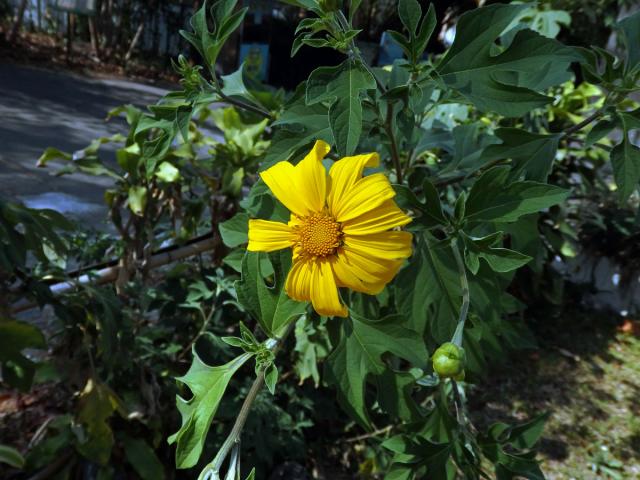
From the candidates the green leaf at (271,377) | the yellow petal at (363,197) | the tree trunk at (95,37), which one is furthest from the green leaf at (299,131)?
the tree trunk at (95,37)

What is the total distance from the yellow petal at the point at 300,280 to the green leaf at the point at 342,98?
0.58 ft

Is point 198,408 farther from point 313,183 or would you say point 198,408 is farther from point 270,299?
point 313,183

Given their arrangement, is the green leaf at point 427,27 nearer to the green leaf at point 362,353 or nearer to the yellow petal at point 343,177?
the yellow petal at point 343,177

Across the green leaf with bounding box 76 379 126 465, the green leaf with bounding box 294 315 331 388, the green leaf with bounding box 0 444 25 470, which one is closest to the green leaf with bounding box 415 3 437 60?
the green leaf with bounding box 294 315 331 388

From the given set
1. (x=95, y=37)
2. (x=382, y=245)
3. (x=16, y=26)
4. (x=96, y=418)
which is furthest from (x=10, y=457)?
(x=95, y=37)

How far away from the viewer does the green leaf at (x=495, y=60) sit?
0.92 m

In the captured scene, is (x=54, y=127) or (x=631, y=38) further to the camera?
(x=54, y=127)

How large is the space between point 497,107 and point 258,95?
2.93 feet

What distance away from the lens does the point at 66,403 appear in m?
1.98

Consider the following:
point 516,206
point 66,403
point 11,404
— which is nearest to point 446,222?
point 516,206

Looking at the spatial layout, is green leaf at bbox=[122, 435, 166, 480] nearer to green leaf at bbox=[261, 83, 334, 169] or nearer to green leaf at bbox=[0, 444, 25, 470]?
green leaf at bbox=[0, 444, 25, 470]

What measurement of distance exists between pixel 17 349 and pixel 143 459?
0.57 metres

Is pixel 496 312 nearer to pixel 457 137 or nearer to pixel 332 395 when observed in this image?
pixel 457 137

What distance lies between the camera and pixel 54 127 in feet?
22.2
